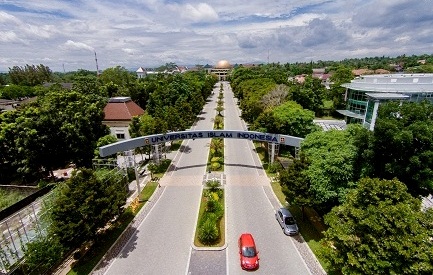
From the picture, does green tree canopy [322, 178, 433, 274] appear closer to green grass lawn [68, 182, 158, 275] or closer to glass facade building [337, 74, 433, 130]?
green grass lawn [68, 182, 158, 275]

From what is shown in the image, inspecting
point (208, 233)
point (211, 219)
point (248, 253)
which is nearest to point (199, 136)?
point (211, 219)

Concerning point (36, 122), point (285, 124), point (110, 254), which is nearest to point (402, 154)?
point (285, 124)

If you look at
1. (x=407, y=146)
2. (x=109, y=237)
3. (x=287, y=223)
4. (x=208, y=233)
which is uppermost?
(x=407, y=146)

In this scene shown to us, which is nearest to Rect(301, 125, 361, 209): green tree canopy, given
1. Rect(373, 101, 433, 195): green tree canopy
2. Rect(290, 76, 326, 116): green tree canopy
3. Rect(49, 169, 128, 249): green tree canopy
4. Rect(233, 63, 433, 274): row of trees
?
Rect(233, 63, 433, 274): row of trees

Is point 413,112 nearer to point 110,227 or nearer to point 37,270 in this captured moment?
point 110,227

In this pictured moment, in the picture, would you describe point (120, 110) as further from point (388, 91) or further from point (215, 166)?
point (388, 91)
